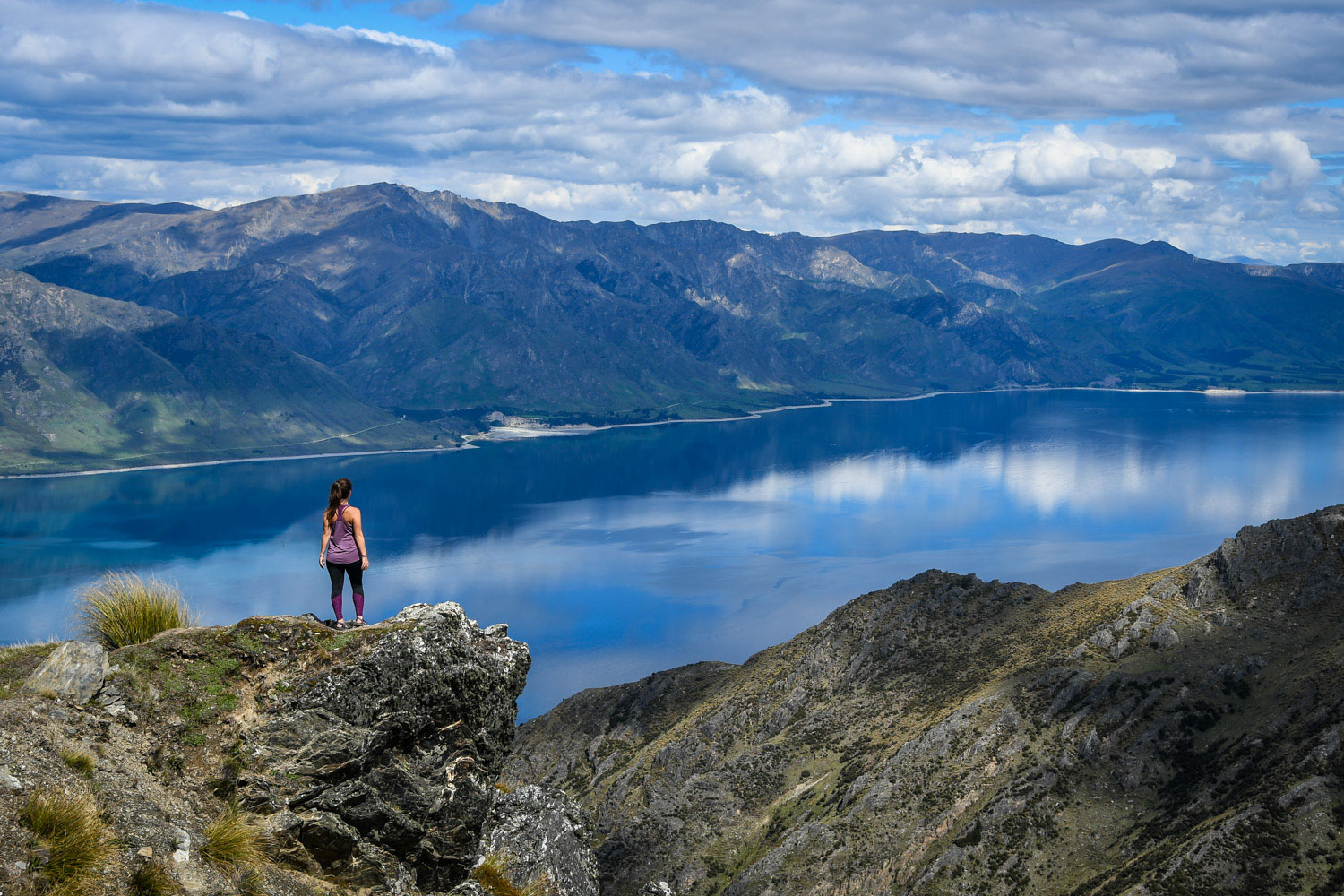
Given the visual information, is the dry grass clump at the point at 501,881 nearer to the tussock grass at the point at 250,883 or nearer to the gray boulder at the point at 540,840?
the gray boulder at the point at 540,840

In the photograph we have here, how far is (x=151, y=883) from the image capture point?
14.8 meters

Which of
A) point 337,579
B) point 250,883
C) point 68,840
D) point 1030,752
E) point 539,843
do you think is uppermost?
point 337,579

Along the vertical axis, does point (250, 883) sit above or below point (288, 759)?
below

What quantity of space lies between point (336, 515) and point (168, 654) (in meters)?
5.37

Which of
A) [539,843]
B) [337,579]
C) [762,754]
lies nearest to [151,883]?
[337,579]

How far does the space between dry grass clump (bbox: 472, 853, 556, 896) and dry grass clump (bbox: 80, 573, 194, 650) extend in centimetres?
883

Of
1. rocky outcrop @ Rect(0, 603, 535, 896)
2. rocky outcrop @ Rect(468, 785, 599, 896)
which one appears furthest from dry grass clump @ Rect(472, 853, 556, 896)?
rocky outcrop @ Rect(0, 603, 535, 896)

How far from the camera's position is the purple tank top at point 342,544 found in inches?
944

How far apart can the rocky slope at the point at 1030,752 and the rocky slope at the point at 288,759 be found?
1774 inches

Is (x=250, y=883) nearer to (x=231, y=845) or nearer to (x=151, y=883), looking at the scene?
(x=231, y=845)

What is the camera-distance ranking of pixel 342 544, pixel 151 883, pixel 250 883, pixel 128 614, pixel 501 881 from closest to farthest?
pixel 151 883 → pixel 250 883 → pixel 501 881 → pixel 128 614 → pixel 342 544

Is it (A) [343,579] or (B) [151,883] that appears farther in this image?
(A) [343,579]

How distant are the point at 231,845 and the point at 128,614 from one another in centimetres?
892

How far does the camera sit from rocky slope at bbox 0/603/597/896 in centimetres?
1565
